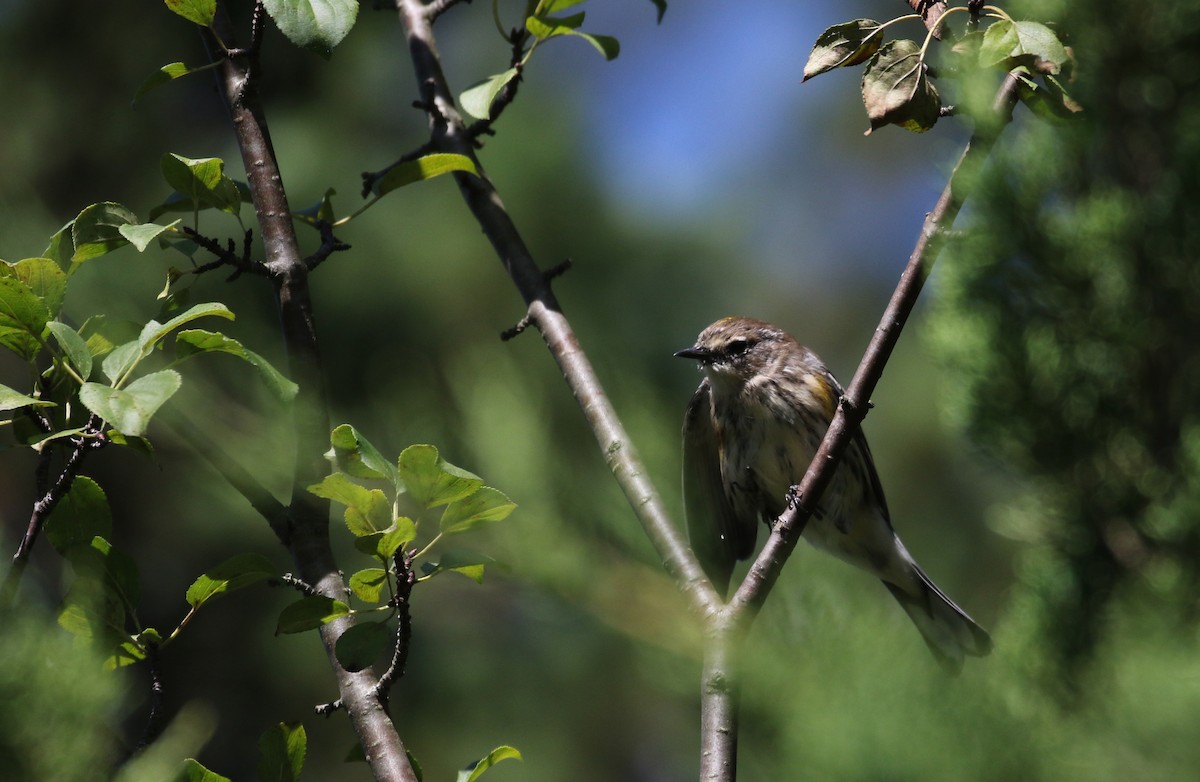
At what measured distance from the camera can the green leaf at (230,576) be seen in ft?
3.60

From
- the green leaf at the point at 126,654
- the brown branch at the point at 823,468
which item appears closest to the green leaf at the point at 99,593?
the green leaf at the point at 126,654

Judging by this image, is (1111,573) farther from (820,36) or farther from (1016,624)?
(820,36)

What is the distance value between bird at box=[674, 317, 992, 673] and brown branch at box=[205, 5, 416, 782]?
160cm

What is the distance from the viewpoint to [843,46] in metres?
1.16

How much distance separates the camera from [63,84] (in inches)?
177

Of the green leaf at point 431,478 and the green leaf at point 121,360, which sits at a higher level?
the green leaf at point 121,360

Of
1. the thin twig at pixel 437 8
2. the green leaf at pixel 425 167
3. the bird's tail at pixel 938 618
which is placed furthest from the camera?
the bird's tail at pixel 938 618

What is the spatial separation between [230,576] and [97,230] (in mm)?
375

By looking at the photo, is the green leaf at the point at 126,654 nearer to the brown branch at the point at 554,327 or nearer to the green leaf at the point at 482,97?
the brown branch at the point at 554,327

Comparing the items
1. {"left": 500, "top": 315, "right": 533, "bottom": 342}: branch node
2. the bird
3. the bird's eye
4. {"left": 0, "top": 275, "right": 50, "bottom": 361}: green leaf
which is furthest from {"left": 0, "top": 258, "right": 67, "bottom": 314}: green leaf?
the bird's eye

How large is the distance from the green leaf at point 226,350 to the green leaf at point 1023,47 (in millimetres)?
741

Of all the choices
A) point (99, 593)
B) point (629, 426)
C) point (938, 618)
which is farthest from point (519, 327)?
point (938, 618)

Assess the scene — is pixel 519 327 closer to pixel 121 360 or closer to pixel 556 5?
pixel 556 5

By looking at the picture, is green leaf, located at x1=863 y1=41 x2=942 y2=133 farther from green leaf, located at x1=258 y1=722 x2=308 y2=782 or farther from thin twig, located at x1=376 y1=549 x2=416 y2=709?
green leaf, located at x1=258 y1=722 x2=308 y2=782
